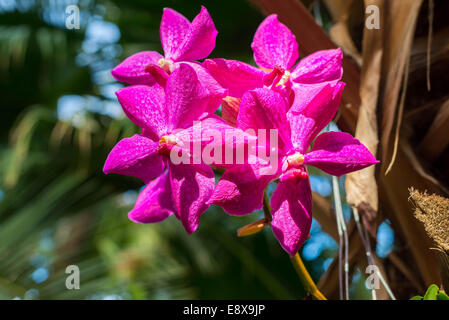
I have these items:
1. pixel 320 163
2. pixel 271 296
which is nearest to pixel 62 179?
pixel 271 296

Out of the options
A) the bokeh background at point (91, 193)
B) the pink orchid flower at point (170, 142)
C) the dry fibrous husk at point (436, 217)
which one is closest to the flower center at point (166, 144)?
the pink orchid flower at point (170, 142)

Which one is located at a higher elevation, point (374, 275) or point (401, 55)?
point (401, 55)

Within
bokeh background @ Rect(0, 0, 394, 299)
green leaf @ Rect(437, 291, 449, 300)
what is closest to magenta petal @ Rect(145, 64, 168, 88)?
green leaf @ Rect(437, 291, 449, 300)

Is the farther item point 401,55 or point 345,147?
point 401,55

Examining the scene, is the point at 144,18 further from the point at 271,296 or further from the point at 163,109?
the point at 163,109

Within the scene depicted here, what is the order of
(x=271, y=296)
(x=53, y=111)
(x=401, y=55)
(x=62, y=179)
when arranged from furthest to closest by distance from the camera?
(x=53, y=111)
(x=62, y=179)
(x=271, y=296)
(x=401, y=55)

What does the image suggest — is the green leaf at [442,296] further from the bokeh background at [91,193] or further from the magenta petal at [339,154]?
the bokeh background at [91,193]
